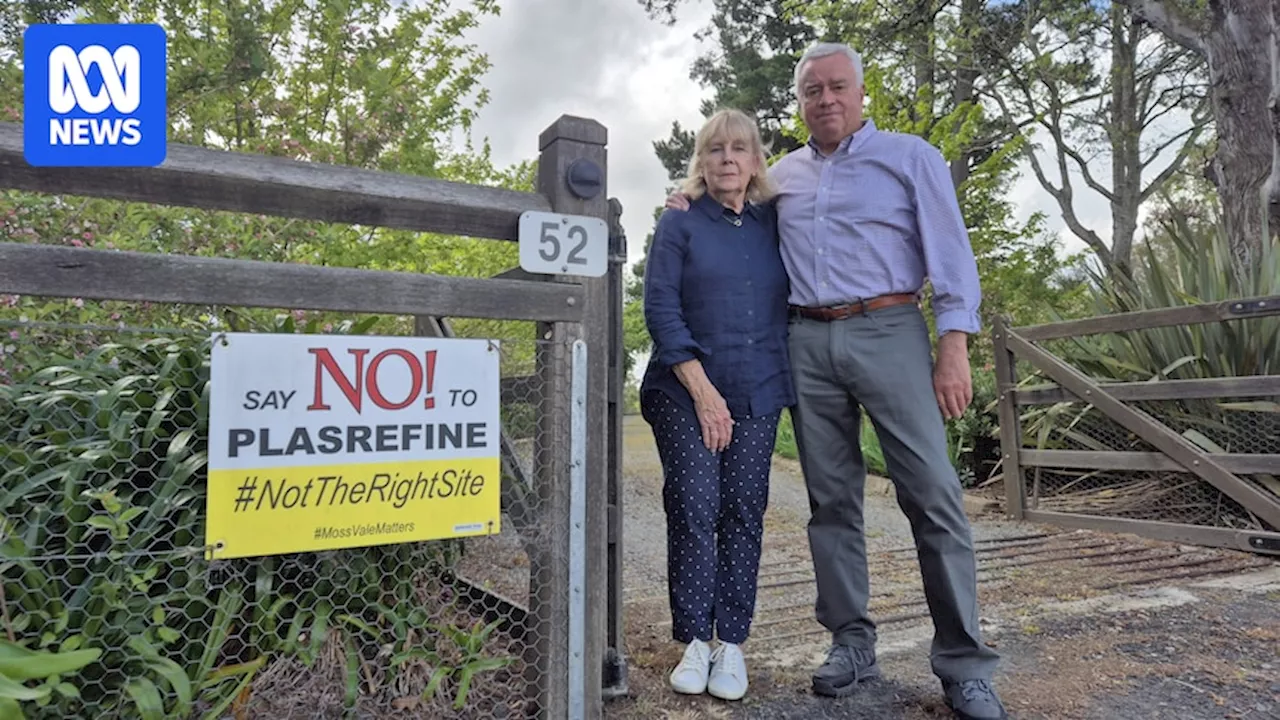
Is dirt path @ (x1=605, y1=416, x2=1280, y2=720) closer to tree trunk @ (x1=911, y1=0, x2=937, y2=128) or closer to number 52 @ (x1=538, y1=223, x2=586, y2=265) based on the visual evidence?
number 52 @ (x1=538, y1=223, x2=586, y2=265)

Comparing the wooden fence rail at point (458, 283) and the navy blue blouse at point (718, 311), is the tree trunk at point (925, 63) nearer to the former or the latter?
the navy blue blouse at point (718, 311)

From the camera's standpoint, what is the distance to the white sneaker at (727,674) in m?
2.49

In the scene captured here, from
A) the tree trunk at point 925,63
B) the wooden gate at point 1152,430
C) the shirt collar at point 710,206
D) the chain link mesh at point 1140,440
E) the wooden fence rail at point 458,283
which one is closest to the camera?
the wooden fence rail at point 458,283

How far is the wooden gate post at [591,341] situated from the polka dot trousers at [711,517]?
281 mm

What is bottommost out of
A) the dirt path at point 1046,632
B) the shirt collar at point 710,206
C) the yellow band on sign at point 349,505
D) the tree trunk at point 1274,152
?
the dirt path at point 1046,632

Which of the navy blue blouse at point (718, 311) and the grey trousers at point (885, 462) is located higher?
the navy blue blouse at point (718, 311)

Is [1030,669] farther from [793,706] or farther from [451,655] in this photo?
[451,655]

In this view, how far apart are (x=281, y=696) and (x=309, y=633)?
6.2 inches

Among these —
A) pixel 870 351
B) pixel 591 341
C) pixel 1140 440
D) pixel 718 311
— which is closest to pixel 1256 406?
pixel 1140 440

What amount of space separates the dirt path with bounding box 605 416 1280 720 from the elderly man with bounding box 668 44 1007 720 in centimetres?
24

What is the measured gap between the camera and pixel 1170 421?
4859mm

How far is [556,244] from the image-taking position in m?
2.25

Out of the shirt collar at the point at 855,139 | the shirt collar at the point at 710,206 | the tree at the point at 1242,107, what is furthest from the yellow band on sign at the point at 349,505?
the tree at the point at 1242,107

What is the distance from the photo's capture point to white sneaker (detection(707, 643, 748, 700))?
249 centimetres
